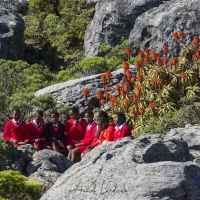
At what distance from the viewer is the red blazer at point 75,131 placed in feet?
39.9

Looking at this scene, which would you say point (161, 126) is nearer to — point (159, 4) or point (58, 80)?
point (58, 80)

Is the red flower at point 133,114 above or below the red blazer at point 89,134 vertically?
above

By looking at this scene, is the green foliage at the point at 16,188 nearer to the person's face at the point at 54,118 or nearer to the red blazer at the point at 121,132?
the red blazer at the point at 121,132

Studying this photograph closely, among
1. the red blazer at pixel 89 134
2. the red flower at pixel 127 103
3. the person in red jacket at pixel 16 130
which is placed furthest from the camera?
the red flower at pixel 127 103

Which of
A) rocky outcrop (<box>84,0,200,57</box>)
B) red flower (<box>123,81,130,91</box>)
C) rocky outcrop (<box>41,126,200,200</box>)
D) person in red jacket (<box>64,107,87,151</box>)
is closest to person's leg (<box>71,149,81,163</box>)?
person in red jacket (<box>64,107,87,151</box>)

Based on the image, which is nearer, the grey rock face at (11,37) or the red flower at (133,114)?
the red flower at (133,114)

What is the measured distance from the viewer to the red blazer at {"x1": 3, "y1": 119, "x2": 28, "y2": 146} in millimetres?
11836

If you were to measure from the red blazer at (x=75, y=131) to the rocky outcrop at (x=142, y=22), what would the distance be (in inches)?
305

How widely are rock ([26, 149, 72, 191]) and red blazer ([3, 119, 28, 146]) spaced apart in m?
Result: 2.10

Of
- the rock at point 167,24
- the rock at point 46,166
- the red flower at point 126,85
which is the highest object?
the rock at point 167,24

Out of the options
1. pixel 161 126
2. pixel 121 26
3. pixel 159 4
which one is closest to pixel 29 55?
pixel 121 26

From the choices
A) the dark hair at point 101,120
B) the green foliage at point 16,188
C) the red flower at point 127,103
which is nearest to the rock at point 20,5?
the red flower at point 127,103

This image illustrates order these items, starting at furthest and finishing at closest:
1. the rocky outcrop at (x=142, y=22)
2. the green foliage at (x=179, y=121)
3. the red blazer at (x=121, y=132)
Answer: the rocky outcrop at (x=142, y=22)
the green foliage at (x=179, y=121)
the red blazer at (x=121, y=132)

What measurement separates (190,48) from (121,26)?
628 cm
